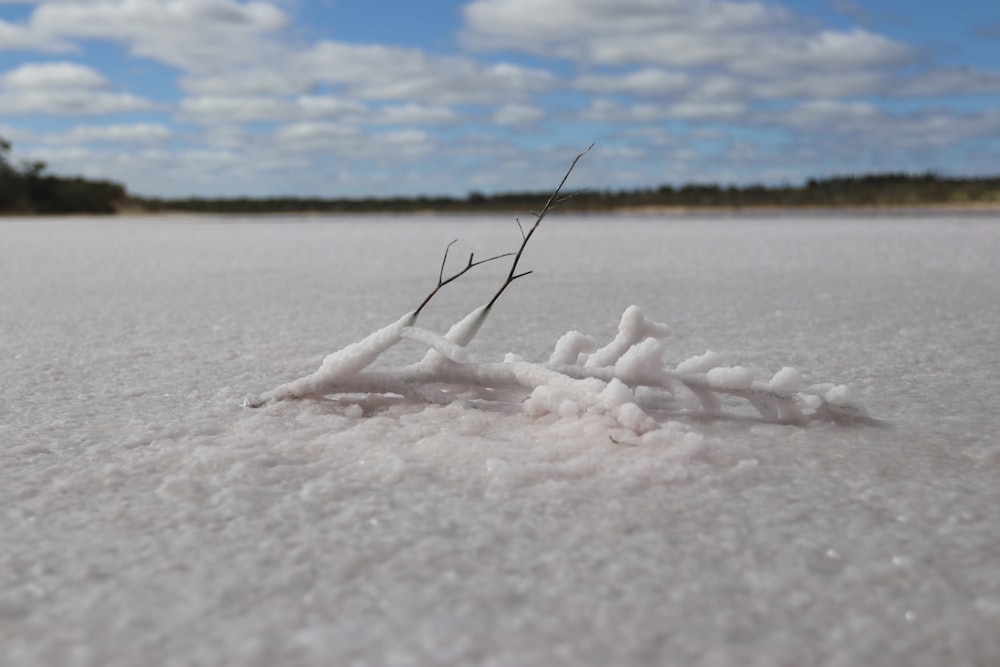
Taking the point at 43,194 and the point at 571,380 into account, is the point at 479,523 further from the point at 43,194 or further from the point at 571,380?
the point at 43,194

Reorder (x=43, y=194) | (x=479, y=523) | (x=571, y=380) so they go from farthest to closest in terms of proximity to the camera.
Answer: (x=43, y=194), (x=571, y=380), (x=479, y=523)

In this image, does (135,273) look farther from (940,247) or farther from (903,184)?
(903,184)

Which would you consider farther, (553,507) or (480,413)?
(480,413)

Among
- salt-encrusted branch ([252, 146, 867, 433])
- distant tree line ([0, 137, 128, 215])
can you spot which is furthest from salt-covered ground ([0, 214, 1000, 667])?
distant tree line ([0, 137, 128, 215])

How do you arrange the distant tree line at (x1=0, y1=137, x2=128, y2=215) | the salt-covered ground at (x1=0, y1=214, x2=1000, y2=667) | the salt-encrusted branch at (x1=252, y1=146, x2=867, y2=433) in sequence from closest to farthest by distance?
the salt-covered ground at (x1=0, y1=214, x2=1000, y2=667) → the salt-encrusted branch at (x1=252, y1=146, x2=867, y2=433) → the distant tree line at (x1=0, y1=137, x2=128, y2=215)

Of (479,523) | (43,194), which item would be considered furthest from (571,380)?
(43,194)

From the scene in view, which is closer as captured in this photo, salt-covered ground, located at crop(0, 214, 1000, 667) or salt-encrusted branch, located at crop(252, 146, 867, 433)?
salt-covered ground, located at crop(0, 214, 1000, 667)

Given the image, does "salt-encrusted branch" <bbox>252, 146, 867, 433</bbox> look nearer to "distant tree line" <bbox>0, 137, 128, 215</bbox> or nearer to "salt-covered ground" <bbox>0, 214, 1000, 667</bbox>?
"salt-covered ground" <bbox>0, 214, 1000, 667</bbox>

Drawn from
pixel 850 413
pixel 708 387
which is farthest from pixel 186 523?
pixel 850 413

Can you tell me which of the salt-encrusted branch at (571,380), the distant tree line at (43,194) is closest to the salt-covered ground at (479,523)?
the salt-encrusted branch at (571,380)
